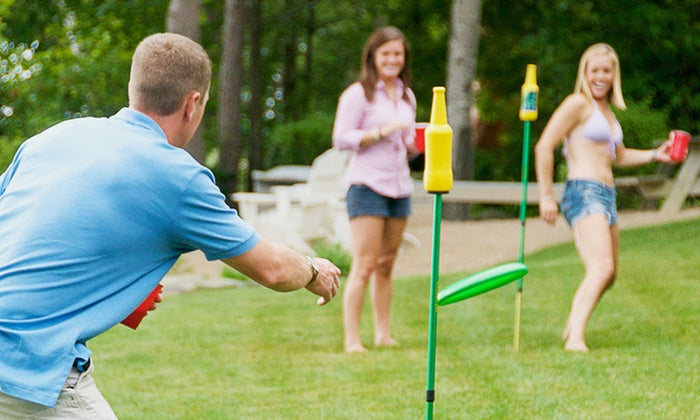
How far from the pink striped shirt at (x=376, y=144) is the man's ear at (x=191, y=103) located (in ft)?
10.8

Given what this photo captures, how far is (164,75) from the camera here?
286 centimetres

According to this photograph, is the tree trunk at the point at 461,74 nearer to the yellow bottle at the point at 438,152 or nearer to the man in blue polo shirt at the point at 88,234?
the yellow bottle at the point at 438,152

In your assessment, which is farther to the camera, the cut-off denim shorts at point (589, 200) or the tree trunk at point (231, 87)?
the tree trunk at point (231, 87)

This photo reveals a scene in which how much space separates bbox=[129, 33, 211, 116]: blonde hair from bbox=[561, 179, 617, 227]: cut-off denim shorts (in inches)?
146

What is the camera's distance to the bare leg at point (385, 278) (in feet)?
21.1

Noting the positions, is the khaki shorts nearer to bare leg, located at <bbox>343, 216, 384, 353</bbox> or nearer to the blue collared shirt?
the blue collared shirt

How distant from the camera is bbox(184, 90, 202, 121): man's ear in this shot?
2.91m

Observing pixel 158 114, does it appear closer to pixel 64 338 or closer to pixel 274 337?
pixel 64 338

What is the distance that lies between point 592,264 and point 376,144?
1466 millimetres

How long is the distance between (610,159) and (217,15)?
20.7 meters

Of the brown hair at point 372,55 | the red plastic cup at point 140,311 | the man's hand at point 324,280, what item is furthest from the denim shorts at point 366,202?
the red plastic cup at point 140,311

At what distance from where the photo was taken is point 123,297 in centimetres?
279

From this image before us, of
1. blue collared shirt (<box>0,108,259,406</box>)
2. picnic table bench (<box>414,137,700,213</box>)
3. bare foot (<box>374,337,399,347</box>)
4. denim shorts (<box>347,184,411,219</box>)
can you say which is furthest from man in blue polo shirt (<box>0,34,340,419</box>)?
picnic table bench (<box>414,137,700,213</box>)

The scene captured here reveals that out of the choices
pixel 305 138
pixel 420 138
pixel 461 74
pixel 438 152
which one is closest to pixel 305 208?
pixel 461 74
